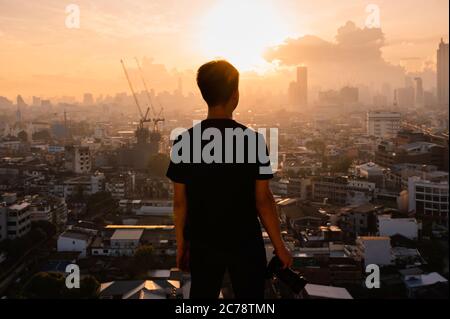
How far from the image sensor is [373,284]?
2.18 m

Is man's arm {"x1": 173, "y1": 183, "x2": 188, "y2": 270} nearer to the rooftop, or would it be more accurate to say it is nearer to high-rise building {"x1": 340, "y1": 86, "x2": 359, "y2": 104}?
the rooftop

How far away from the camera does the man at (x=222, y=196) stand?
0.74 metres

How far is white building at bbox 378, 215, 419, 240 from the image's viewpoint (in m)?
4.30

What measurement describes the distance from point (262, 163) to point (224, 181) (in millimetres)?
62

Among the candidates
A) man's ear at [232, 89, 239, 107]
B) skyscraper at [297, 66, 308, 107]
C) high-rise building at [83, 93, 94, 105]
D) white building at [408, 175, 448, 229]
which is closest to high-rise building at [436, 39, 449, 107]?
man's ear at [232, 89, 239, 107]

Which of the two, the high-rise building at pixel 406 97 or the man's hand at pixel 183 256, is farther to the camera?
the high-rise building at pixel 406 97

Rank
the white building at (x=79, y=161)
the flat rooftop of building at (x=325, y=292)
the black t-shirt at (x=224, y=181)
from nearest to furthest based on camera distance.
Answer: the black t-shirt at (x=224, y=181) < the flat rooftop of building at (x=325, y=292) < the white building at (x=79, y=161)

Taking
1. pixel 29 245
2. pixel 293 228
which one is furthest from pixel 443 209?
pixel 29 245

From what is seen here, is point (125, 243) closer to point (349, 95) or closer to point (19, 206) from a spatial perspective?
point (19, 206)

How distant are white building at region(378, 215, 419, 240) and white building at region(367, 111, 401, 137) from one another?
7334mm

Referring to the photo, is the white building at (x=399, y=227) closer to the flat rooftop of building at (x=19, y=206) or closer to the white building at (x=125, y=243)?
the white building at (x=125, y=243)

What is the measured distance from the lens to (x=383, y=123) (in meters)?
12.6

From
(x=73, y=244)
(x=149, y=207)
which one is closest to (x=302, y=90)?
(x=149, y=207)

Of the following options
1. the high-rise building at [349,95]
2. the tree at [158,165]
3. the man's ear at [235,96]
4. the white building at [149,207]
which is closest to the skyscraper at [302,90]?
the high-rise building at [349,95]
